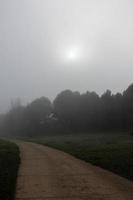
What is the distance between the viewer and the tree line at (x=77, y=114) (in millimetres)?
83750

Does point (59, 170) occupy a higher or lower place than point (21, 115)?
lower

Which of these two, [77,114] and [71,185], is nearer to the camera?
[71,185]

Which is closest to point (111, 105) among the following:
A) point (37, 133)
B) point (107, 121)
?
point (107, 121)

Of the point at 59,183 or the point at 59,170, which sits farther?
the point at 59,170

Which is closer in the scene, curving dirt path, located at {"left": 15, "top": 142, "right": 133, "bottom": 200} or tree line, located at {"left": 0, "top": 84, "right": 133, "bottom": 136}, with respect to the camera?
curving dirt path, located at {"left": 15, "top": 142, "right": 133, "bottom": 200}

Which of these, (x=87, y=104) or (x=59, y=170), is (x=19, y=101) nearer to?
(x=87, y=104)

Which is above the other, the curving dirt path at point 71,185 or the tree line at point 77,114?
the tree line at point 77,114

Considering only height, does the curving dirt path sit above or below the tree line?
below

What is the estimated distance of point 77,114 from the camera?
9431cm

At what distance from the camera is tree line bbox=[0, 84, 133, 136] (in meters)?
83.8

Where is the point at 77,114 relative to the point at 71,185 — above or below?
above

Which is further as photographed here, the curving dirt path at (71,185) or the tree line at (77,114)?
the tree line at (77,114)

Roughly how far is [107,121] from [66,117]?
47.1 feet

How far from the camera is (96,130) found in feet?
288
